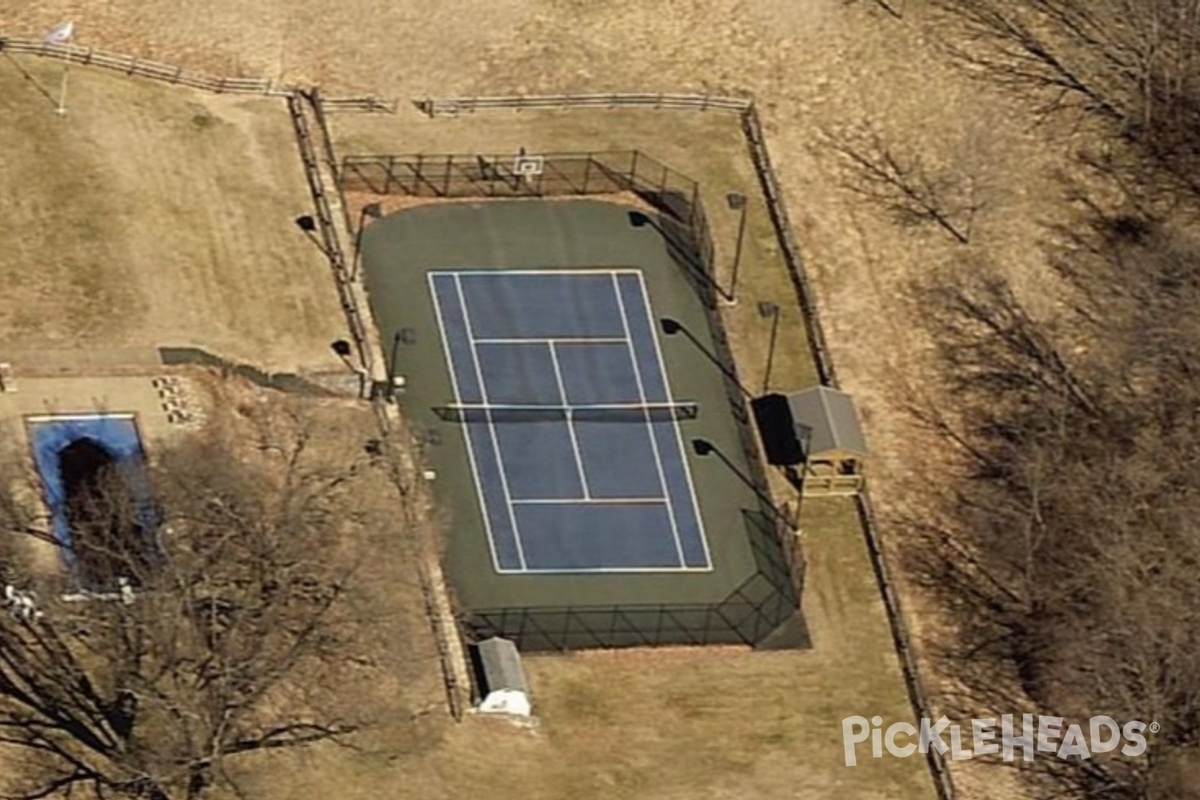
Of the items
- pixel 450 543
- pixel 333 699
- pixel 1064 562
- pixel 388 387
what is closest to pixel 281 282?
pixel 388 387

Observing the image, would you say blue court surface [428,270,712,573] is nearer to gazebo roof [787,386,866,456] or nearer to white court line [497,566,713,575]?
white court line [497,566,713,575]

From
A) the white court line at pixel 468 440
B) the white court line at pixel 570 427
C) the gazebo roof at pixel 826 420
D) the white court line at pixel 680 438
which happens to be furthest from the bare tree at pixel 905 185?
the white court line at pixel 468 440

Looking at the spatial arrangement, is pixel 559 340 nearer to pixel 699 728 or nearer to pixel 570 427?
pixel 570 427

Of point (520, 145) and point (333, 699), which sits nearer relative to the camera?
point (333, 699)

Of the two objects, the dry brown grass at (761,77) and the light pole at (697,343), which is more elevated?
the dry brown grass at (761,77)

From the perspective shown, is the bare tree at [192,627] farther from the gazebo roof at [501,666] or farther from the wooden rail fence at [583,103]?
the wooden rail fence at [583,103]

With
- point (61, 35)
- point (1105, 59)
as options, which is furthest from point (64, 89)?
point (1105, 59)

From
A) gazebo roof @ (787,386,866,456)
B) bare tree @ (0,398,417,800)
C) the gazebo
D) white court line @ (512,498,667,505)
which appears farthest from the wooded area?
bare tree @ (0,398,417,800)

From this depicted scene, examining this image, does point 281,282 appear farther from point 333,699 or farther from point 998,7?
point 998,7
